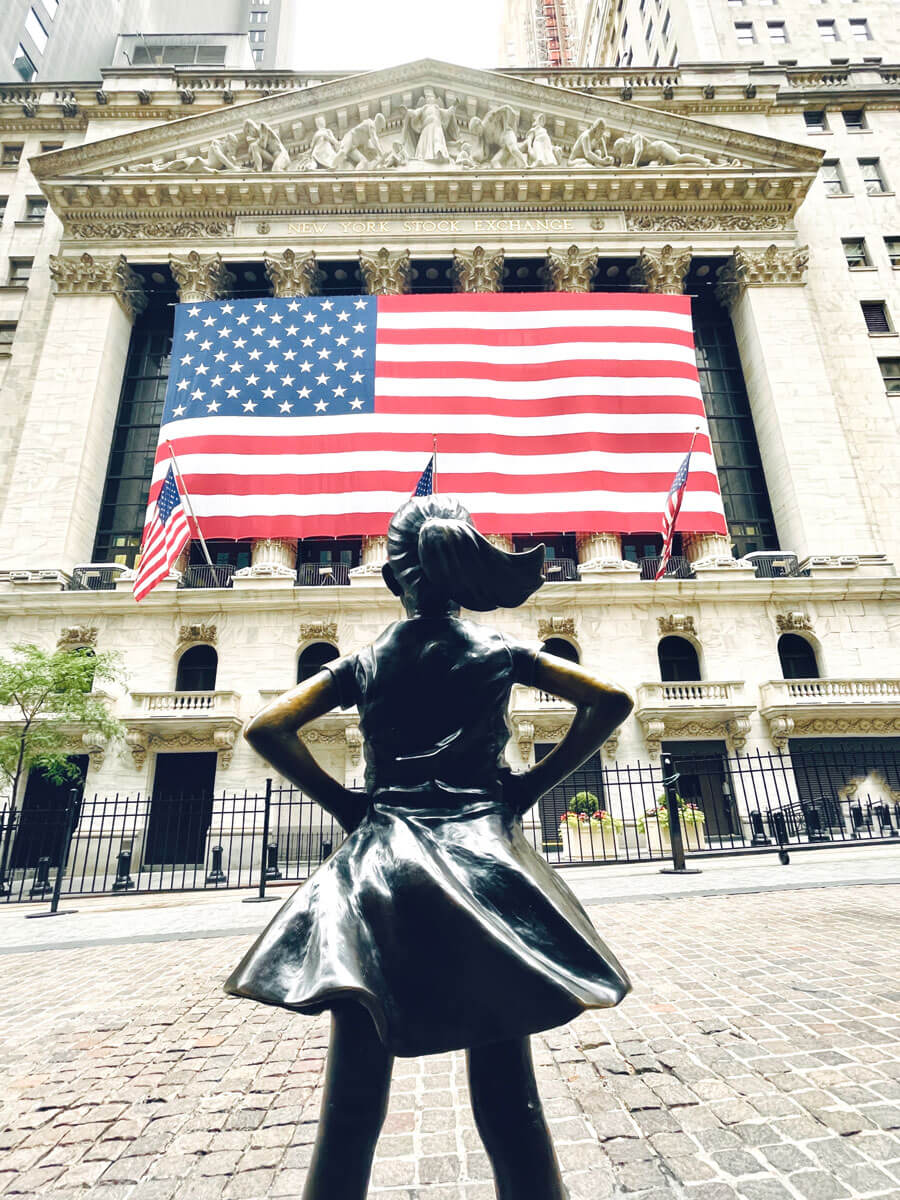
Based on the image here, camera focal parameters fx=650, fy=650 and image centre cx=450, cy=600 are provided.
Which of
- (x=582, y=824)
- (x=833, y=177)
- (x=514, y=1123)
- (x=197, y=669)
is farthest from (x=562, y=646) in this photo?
(x=833, y=177)

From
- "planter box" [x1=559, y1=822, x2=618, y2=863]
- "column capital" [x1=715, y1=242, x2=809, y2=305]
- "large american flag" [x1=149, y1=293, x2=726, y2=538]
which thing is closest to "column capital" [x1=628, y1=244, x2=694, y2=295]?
"column capital" [x1=715, y1=242, x2=809, y2=305]

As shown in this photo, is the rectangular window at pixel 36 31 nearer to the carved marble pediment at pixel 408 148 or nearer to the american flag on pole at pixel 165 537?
the carved marble pediment at pixel 408 148

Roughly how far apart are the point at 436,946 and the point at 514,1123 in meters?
0.55

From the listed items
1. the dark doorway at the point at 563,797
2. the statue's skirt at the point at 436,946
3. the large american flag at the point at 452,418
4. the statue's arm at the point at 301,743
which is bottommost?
the statue's skirt at the point at 436,946

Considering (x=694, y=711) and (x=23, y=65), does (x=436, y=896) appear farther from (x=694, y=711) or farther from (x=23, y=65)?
(x=23, y=65)

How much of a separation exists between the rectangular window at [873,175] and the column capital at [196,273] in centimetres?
2951

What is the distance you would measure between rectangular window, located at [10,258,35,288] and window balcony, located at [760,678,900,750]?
34.3m

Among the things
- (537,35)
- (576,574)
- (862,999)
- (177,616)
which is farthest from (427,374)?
(537,35)

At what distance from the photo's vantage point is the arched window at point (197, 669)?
2155 cm

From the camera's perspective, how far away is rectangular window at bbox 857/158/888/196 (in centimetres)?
3008

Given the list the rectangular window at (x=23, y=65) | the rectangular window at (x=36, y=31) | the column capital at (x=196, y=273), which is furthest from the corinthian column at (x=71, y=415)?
the rectangular window at (x=36, y=31)

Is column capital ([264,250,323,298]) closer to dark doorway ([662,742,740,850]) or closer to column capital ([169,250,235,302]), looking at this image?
column capital ([169,250,235,302])

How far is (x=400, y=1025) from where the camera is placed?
1.46 metres

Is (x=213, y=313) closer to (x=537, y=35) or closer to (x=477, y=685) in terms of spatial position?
(x=477, y=685)
